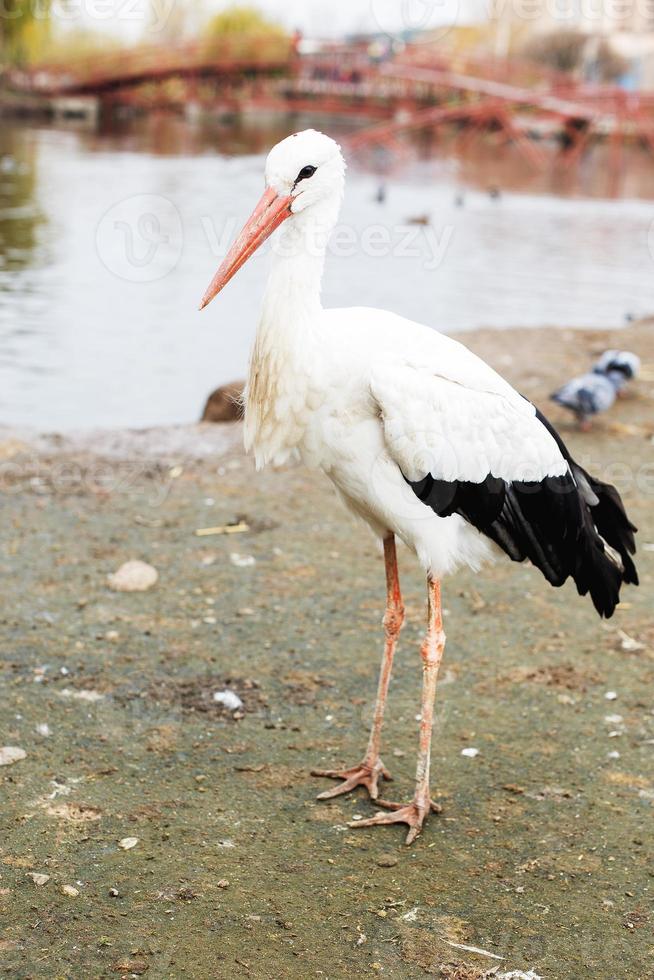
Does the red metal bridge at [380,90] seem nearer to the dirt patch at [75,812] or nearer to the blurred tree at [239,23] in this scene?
the blurred tree at [239,23]

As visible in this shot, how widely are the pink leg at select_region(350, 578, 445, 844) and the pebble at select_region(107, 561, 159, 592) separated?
6.51ft

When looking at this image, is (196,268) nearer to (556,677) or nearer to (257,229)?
(556,677)

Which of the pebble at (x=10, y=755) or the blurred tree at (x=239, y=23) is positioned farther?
the blurred tree at (x=239, y=23)

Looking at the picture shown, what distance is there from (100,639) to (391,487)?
1866mm

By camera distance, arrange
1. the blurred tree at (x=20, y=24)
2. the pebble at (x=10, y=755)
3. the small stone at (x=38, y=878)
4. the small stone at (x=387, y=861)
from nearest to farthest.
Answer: the small stone at (x=38, y=878)
the small stone at (x=387, y=861)
the pebble at (x=10, y=755)
the blurred tree at (x=20, y=24)

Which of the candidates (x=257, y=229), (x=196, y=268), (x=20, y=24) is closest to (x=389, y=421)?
(x=257, y=229)

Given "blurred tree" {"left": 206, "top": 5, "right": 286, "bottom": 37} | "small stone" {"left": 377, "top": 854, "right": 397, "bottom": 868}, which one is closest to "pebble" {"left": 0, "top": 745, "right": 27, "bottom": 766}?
"small stone" {"left": 377, "top": 854, "right": 397, "bottom": 868}

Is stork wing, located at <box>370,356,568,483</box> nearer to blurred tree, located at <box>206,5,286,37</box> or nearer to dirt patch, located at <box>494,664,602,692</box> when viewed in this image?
dirt patch, located at <box>494,664,602,692</box>

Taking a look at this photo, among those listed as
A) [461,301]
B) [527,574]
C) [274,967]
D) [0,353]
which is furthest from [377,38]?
[274,967]

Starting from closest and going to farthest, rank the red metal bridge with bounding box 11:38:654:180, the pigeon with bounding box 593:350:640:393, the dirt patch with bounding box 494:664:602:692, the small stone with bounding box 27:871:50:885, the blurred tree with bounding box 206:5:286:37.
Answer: the small stone with bounding box 27:871:50:885 < the dirt patch with bounding box 494:664:602:692 < the pigeon with bounding box 593:350:640:393 < the red metal bridge with bounding box 11:38:654:180 < the blurred tree with bounding box 206:5:286:37

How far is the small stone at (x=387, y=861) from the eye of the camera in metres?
3.88

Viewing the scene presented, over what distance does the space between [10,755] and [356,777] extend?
1252 millimetres

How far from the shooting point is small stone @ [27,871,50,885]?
360 cm

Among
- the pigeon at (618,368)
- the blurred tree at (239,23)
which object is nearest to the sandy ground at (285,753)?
the pigeon at (618,368)
